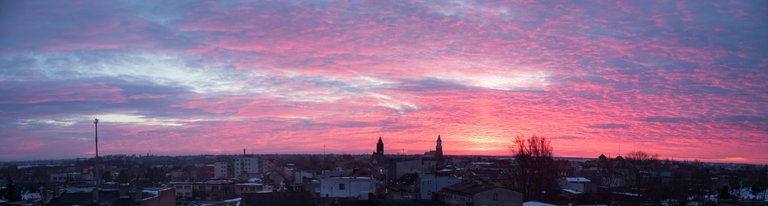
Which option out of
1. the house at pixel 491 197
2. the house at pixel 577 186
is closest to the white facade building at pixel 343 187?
the house at pixel 491 197

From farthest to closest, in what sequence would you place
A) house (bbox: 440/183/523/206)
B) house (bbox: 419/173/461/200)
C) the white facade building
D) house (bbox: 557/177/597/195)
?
1. house (bbox: 557/177/597/195)
2. house (bbox: 419/173/461/200)
3. the white facade building
4. house (bbox: 440/183/523/206)

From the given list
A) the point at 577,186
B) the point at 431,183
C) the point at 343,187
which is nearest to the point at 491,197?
the point at 343,187

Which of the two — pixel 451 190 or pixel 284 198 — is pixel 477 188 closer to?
pixel 451 190

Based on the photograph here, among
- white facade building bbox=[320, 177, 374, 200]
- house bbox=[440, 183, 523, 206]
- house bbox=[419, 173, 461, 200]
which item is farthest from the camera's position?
house bbox=[419, 173, 461, 200]

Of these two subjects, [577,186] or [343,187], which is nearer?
→ [343,187]

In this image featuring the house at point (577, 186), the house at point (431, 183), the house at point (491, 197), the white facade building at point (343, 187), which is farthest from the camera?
the house at point (577, 186)

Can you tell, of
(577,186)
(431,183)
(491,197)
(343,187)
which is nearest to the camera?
(491,197)

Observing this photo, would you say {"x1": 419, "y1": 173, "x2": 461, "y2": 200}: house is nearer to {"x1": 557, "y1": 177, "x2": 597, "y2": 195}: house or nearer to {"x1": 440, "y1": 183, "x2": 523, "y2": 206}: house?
{"x1": 440, "y1": 183, "x2": 523, "y2": 206}: house

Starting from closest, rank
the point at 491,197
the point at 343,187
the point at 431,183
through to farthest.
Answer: the point at 491,197
the point at 343,187
the point at 431,183

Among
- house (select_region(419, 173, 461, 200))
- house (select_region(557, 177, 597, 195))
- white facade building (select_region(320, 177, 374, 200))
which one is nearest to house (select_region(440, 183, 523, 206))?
white facade building (select_region(320, 177, 374, 200))

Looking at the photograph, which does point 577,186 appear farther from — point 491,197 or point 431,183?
point 491,197

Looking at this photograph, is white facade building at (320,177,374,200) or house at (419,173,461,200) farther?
house at (419,173,461,200)

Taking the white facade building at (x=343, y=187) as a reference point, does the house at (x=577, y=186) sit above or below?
below

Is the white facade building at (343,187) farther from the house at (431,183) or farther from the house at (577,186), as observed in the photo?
the house at (577,186)
